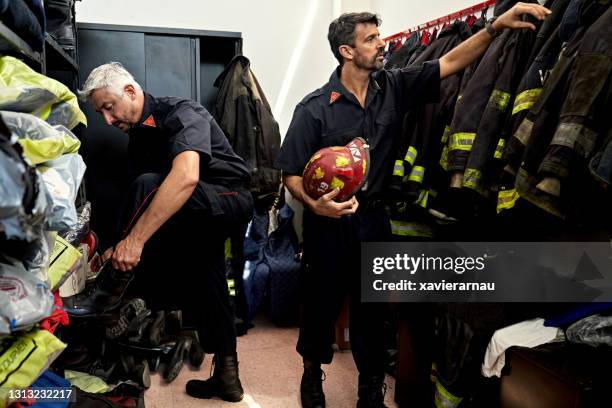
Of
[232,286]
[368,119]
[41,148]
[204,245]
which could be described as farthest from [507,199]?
[232,286]

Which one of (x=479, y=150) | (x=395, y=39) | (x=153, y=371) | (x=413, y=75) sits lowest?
(x=153, y=371)

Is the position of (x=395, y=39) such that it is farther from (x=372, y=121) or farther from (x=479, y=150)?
(x=479, y=150)

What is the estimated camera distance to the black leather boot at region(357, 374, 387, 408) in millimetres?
1909

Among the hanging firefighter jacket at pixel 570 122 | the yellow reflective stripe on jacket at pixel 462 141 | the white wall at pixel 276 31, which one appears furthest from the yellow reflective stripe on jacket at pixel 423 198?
the white wall at pixel 276 31

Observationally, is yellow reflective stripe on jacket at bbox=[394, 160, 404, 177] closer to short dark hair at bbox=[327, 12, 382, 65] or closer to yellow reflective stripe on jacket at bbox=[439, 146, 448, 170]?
yellow reflective stripe on jacket at bbox=[439, 146, 448, 170]

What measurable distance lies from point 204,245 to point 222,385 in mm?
616

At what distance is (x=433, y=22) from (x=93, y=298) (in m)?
2.16

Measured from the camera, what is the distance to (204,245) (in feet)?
6.80

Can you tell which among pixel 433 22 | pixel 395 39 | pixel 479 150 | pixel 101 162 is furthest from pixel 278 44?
pixel 479 150

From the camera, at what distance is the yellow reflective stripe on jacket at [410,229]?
2.23 m

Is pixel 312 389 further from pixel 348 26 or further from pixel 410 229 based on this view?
pixel 348 26

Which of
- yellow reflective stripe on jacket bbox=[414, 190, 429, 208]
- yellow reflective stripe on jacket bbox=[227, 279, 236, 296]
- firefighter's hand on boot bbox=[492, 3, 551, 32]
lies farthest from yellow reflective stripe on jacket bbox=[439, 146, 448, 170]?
yellow reflective stripe on jacket bbox=[227, 279, 236, 296]

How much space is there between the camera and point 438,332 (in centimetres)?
182

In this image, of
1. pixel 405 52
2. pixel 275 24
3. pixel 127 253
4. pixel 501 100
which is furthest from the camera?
pixel 275 24
